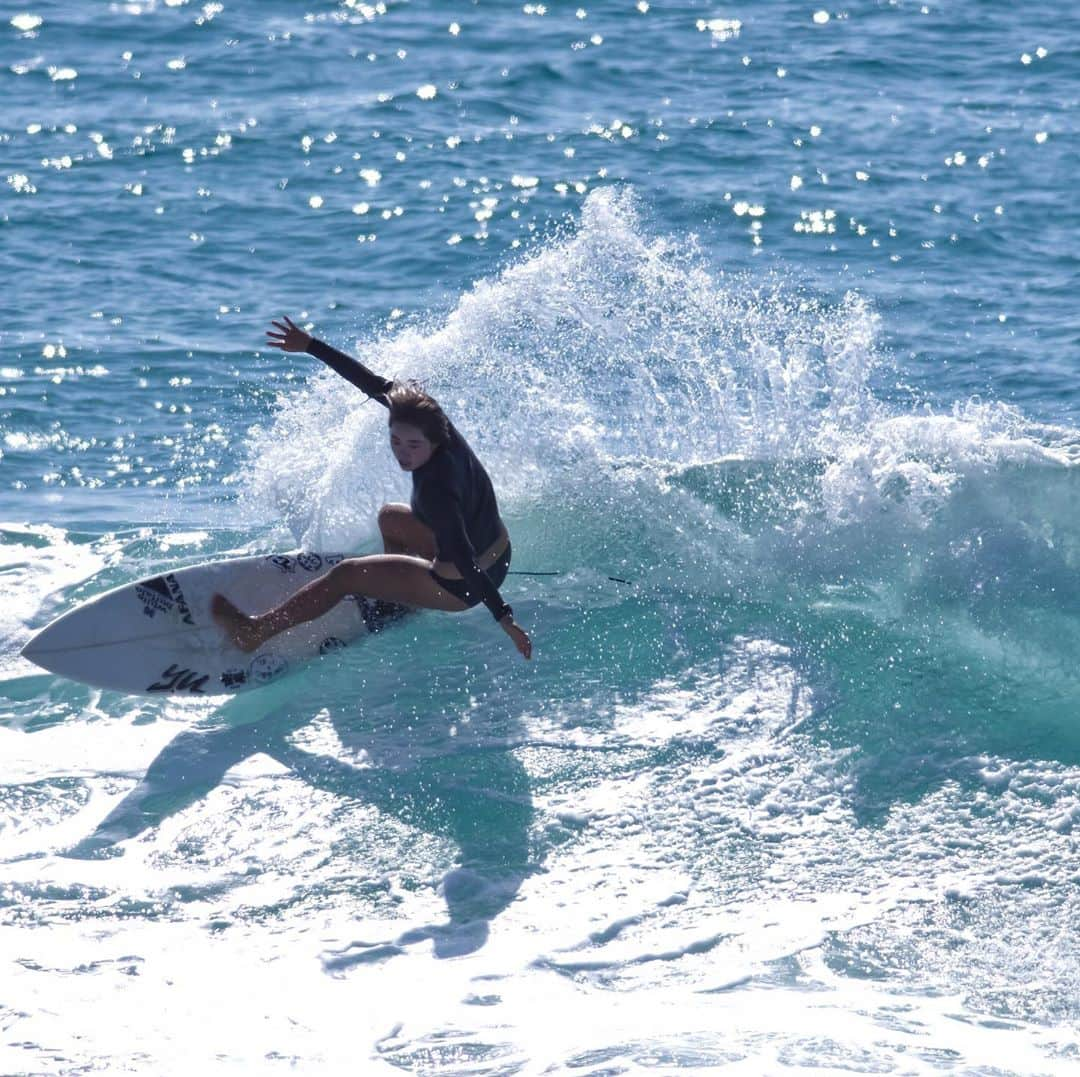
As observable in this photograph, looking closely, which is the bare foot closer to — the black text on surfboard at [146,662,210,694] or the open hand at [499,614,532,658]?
the black text on surfboard at [146,662,210,694]

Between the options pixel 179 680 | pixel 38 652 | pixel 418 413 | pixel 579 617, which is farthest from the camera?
pixel 579 617

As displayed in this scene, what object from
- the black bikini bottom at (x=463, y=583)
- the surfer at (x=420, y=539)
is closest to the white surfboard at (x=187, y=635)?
the surfer at (x=420, y=539)

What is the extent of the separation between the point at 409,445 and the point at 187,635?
1.92m

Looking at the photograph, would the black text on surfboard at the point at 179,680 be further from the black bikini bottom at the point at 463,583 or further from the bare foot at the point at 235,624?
the black bikini bottom at the point at 463,583

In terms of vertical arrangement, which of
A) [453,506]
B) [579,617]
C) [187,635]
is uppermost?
[453,506]

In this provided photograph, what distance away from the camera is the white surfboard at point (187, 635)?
8.11 meters

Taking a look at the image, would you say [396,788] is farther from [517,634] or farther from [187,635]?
[187,635]

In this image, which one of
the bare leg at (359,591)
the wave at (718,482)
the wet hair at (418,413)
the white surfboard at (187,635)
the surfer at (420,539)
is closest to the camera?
the wet hair at (418,413)

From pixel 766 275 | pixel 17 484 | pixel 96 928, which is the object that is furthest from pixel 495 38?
pixel 96 928

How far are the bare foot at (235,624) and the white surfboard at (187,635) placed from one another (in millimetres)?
37

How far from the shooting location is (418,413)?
7.05 meters

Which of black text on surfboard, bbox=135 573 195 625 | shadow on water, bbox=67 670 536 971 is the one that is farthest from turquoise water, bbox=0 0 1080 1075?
black text on surfboard, bbox=135 573 195 625

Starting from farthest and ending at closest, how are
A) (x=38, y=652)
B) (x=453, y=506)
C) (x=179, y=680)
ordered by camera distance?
1. (x=179, y=680)
2. (x=38, y=652)
3. (x=453, y=506)

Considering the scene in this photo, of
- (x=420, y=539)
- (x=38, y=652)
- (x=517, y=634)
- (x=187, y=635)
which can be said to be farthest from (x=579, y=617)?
(x=38, y=652)
